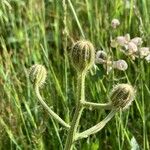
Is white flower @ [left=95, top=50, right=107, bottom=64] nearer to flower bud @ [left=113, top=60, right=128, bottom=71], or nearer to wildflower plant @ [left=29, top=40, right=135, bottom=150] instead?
flower bud @ [left=113, top=60, right=128, bottom=71]

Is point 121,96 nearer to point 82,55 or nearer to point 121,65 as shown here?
point 82,55

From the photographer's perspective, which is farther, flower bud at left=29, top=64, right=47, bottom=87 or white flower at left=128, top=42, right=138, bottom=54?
white flower at left=128, top=42, right=138, bottom=54

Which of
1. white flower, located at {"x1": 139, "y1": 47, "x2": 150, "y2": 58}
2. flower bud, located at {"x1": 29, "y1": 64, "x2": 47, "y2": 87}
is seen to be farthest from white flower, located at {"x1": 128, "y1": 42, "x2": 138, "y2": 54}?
flower bud, located at {"x1": 29, "y1": 64, "x2": 47, "y2": 87}

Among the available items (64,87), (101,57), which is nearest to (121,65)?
(101,57)

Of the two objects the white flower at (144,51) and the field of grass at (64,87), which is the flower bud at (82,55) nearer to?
the field of grass at (64,87)

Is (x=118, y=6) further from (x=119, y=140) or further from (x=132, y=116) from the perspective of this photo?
(x=119, y=140)

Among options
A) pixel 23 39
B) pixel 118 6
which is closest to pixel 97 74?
pixel 118 6
